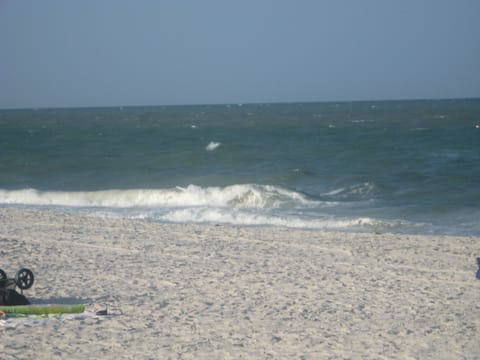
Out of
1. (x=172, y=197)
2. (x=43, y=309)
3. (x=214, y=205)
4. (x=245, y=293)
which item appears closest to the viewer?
(x=43, y=309)

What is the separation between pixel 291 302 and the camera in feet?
24.4

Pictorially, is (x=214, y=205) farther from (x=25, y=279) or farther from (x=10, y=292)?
(x=10, y=292)

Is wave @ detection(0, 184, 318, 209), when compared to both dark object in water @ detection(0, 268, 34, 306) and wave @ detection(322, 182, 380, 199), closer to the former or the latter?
wave @ detection(322, 182, 380, 199)

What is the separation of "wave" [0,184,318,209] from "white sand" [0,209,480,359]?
5.19 metres

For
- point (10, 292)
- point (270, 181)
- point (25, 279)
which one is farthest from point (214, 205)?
point (10, 292)

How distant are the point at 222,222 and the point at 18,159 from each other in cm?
1930

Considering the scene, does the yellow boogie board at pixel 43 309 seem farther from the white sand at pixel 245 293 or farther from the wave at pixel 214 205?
the wave at pixel 214 205

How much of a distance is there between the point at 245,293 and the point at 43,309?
97.5 inches

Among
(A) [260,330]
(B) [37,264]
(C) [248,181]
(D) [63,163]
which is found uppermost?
(D) [63,163]

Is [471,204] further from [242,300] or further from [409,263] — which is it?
[242,300]

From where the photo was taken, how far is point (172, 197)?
19.2 metres

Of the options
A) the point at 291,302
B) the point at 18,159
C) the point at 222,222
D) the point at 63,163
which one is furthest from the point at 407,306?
the point at 18,159

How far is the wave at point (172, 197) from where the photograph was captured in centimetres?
1766

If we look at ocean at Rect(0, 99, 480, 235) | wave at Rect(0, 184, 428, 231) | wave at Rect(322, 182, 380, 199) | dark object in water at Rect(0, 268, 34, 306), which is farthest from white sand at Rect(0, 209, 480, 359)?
wave at Rect(322, 182, 380, 199)
